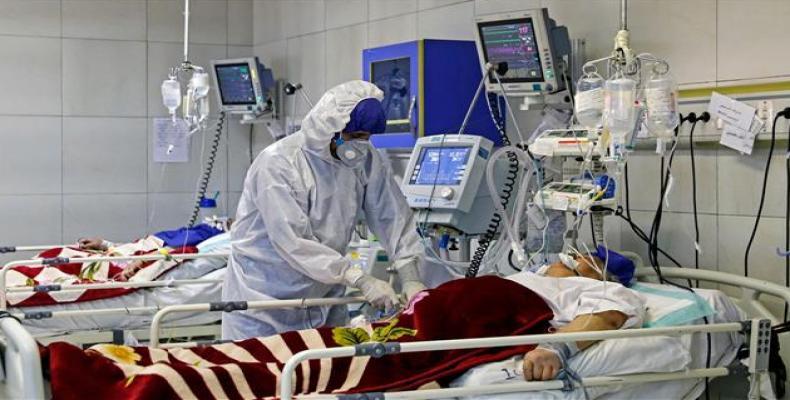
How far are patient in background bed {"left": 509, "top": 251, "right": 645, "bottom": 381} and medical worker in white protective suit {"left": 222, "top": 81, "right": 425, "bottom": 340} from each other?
507mm

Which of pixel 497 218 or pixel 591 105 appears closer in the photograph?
pixel 591 105

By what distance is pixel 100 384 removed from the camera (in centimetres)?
236

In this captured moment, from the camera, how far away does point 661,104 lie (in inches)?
115

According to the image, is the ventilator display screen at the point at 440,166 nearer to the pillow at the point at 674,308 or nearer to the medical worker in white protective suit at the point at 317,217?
the medical worker in white protective suit at the point at 317,217

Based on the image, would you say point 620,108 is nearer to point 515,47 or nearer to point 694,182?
point 694,182

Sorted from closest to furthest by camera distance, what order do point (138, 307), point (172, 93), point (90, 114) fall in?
point (138, 307) → point (172, 93) → point (90, 114)

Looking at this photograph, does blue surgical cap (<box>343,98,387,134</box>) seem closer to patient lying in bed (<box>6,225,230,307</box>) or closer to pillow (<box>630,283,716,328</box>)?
pillow (<box>630,283,716,328</box>)

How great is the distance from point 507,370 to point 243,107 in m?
3.98

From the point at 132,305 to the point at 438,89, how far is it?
177 centimetres

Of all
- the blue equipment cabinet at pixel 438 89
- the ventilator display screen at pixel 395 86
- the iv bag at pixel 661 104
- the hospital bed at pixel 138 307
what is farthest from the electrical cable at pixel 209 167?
the iv bag at pixel 661 104

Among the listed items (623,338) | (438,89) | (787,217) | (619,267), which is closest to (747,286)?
(787,217)

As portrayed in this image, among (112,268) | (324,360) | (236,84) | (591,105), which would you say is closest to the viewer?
(324,360)

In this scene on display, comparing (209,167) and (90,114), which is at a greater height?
(90,114)

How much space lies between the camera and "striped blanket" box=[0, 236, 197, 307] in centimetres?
458
